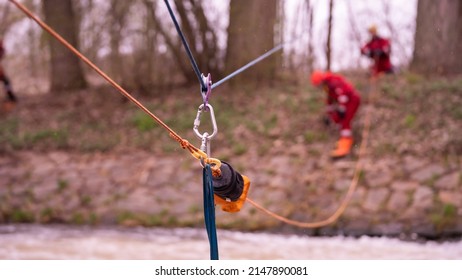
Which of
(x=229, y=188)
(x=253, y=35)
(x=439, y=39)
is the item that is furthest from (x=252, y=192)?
(x=229, y=188)

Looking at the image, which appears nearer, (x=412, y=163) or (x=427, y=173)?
(x=427, y=173)

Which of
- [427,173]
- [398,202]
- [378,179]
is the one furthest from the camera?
[378,179]

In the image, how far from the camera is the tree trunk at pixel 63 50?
36.9 feet

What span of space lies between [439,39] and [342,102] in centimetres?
294

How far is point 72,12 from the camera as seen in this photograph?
11391 mm

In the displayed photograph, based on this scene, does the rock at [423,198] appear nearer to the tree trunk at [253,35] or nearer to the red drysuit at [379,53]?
the red drysuit at [379,53]

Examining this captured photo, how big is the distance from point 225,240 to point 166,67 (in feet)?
16.1

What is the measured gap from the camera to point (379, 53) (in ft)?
29.9

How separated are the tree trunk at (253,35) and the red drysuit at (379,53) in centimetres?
190

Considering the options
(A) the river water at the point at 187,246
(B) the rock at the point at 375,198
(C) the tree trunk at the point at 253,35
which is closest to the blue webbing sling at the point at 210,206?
(A) the river water at the point at 187,246

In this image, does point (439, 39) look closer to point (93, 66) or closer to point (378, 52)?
point (378, 52)

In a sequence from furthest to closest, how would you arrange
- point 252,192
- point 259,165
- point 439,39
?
point 439,39 → point 259,165 → point 252,192

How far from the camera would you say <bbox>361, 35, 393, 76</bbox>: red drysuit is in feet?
29.5

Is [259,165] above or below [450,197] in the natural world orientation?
above
